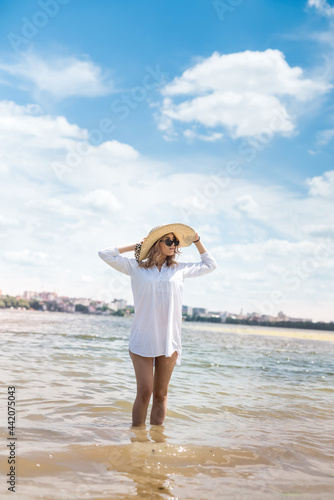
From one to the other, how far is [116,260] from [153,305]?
0.63 meters

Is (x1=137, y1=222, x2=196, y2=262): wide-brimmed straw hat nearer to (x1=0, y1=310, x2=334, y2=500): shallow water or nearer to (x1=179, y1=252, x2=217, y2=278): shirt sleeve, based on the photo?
(x1=179, y1=252, x2=217, y2=278): shirt sleeve

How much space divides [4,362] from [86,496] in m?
7.55

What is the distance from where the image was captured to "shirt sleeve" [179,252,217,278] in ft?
16.2

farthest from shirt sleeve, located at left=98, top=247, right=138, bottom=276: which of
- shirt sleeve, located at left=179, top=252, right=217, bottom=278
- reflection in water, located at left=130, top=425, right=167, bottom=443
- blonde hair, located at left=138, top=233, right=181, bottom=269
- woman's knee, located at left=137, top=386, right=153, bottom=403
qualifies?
reflection in water, located at left=130, top=425, right=167, bottom=443

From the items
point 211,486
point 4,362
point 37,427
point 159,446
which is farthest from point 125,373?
point 211,486

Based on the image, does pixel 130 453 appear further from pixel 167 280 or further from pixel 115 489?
pixel 167 280

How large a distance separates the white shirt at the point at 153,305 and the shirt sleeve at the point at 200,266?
0.24 meters

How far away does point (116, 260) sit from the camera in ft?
15.4

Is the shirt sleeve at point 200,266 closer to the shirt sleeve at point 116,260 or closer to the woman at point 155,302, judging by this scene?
the woman at point 155,302

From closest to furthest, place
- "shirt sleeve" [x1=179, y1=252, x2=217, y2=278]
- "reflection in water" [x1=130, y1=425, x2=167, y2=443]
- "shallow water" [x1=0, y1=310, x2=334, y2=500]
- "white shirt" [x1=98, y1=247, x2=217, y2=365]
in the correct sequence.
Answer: "shallow water" [x1=0, y1=310, x2=334, y2=500]
"white shirt" [x1=98, y1=247, x2=217, y2=365]
"reflection in water" [x1=130, y1=425, x2=167, y2=443]
"shirt sleeve" [x1=179, y1=252, x2=217, y2=278]

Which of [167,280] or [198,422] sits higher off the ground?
[167,280]

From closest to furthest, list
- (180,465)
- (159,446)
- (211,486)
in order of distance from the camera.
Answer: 1. (211,486)
2. (180,465)
3. (159,446)

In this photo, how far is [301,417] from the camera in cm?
679

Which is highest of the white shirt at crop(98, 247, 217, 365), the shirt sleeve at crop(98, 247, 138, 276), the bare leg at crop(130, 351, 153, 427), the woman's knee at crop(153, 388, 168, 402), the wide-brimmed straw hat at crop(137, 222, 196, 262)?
the wide-brimmed straw hat at crop(137, 222, 196, 262)
